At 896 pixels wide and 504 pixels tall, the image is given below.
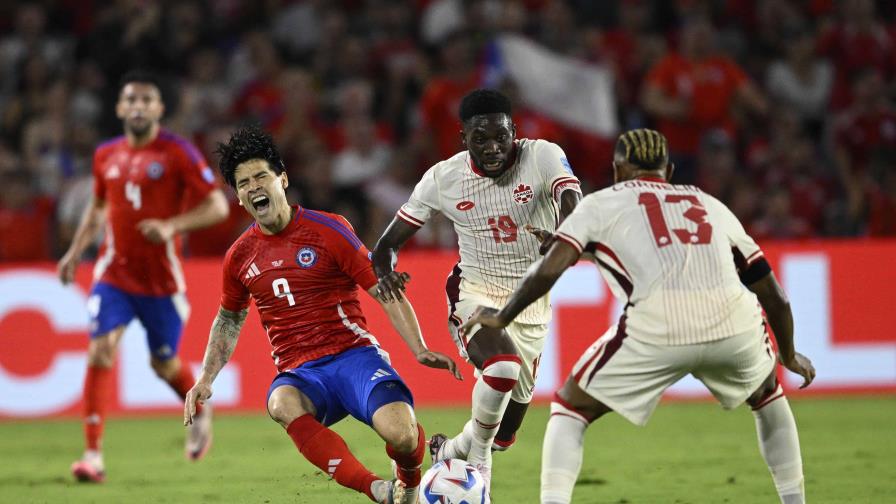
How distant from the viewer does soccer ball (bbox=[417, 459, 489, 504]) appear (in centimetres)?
604

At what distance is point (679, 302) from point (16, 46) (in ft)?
36.8

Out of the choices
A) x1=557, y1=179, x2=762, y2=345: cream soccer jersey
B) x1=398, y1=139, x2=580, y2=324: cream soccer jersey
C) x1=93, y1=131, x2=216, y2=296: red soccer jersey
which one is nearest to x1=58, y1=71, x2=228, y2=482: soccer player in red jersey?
x1=93, y1=131, x2=216, y2=296: red soccer jersey

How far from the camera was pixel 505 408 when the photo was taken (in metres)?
6.92

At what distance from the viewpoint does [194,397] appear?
20.1ft

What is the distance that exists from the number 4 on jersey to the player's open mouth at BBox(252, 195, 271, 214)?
6.41 feet

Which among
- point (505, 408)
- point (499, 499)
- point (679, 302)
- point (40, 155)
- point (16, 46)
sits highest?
point (16, 46)

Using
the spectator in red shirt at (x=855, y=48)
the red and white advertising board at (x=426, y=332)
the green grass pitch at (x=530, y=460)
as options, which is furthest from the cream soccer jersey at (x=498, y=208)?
the spectator in red shirt at (x=855, y=48)

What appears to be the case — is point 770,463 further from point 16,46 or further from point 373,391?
point 16,46

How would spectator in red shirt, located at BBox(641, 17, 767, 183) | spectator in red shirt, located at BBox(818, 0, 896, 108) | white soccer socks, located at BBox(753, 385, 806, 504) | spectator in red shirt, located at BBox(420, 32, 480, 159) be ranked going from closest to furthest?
white soccer socks, located at BBox(753, 385, 806, 504)
spectator in red shirt, located at BBox(420, 32, 480, 159)
spectator in red shirt, located at BBox(641, 17, 767, 183)
spectator in red shirt, located at BBox(818, 0, 896, 108)

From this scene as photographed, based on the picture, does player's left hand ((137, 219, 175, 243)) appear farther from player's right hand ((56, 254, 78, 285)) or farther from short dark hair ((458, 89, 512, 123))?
short dark hair ((458, 89, 512, 123))

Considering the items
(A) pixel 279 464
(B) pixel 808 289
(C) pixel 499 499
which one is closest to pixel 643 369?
(C) pixel 499 499

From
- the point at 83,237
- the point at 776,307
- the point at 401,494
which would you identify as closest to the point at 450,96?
the point at 83,237

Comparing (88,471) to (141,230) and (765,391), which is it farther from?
(765,391)

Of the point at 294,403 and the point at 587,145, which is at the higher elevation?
the point at 587,145
